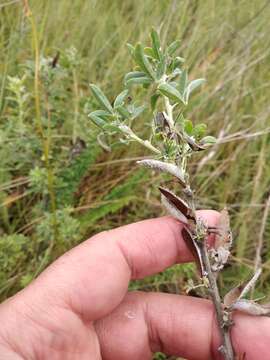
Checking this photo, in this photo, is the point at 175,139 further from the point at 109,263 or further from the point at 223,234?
the point at 109,263

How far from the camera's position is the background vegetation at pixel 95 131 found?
1.93m

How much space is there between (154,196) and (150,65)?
0.99 metres

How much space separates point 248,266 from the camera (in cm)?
192

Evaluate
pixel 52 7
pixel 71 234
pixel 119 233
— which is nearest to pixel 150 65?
pixel 119 233

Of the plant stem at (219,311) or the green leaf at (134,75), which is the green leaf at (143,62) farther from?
the plant stem at (219,311)

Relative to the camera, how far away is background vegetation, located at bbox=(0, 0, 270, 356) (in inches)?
76.1

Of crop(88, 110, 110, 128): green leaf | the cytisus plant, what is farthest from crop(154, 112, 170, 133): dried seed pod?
crop(88, 110, 110, 128): green leaf

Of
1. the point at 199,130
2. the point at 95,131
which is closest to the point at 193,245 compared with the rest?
the point at 199,130

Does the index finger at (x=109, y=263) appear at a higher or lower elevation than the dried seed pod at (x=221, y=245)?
lower

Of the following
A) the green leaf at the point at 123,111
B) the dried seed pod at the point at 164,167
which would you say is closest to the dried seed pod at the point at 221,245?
the dried seed pod at the point at 164,167

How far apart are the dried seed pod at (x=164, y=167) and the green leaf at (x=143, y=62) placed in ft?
0.61

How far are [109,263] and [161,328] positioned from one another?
11.0 inches

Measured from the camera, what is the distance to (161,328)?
60.9 inches

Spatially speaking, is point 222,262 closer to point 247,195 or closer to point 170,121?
point 170,121
